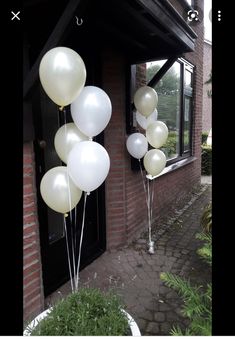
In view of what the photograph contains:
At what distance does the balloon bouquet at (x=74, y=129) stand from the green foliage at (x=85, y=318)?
624mm

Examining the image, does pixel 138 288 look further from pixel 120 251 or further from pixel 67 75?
pixel 67 75

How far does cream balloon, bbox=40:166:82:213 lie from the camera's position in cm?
199

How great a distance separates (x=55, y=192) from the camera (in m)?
1.99

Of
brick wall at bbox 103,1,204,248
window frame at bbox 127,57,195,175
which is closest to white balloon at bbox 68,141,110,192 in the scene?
brick wall at bbox 103,1,204,248

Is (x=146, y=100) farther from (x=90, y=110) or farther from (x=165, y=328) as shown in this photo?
(x=165, y=328)

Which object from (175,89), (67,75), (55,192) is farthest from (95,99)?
(175,89)

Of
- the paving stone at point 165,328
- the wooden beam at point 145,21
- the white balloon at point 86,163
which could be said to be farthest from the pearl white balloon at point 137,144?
the paving stone at point 165,328

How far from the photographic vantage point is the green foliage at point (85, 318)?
5.31 feet

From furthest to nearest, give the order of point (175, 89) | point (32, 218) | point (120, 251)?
point (175, 89) → point (120, 251) → point (32, 218)

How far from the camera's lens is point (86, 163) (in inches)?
73.6

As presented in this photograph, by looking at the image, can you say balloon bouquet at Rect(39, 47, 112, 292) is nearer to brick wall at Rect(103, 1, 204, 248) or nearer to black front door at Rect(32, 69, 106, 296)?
black front door at Rect(32, 69, 106, 296)
